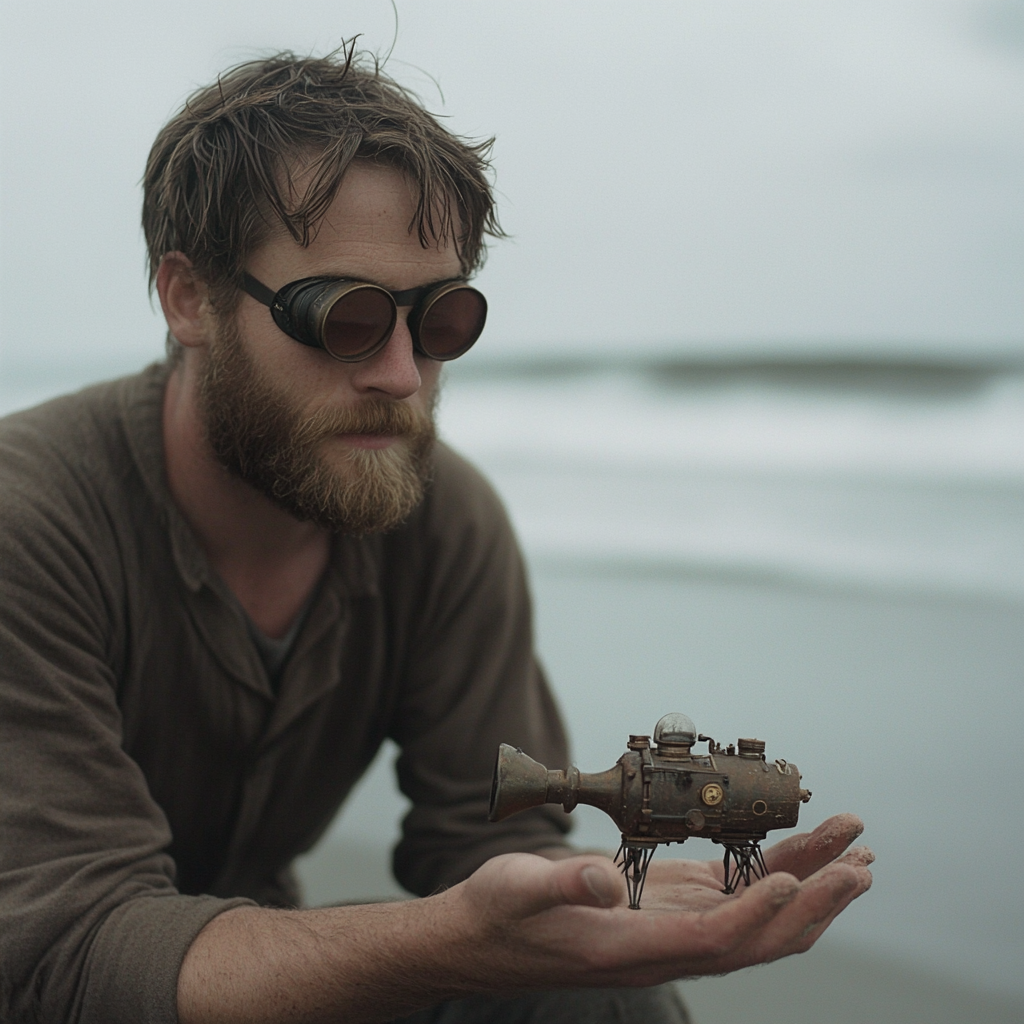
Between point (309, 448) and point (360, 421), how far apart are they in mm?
114

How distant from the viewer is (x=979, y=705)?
4.51 meters

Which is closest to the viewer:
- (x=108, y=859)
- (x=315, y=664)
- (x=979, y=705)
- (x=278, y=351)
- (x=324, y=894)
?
(x=108, y=859)

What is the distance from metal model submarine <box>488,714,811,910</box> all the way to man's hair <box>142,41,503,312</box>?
1.03 m

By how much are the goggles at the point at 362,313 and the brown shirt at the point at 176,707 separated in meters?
0.53

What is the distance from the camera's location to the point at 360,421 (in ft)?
7.16

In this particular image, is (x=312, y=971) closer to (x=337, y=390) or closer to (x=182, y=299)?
(x=337, y=390)

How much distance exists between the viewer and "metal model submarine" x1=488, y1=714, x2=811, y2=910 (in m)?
1.67

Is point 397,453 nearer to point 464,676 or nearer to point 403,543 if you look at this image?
point 403,543

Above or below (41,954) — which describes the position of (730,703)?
above

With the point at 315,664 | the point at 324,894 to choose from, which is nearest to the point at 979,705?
the point at 324,894

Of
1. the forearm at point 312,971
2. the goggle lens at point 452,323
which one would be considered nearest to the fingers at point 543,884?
the forearm at point 312,971

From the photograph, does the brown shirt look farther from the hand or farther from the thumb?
the thumb

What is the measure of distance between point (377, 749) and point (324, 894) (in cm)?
149

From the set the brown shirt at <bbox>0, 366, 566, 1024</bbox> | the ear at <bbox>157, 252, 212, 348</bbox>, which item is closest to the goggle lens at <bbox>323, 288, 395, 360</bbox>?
the ear at <bbox>157, 252, 212, 348</bbox>
